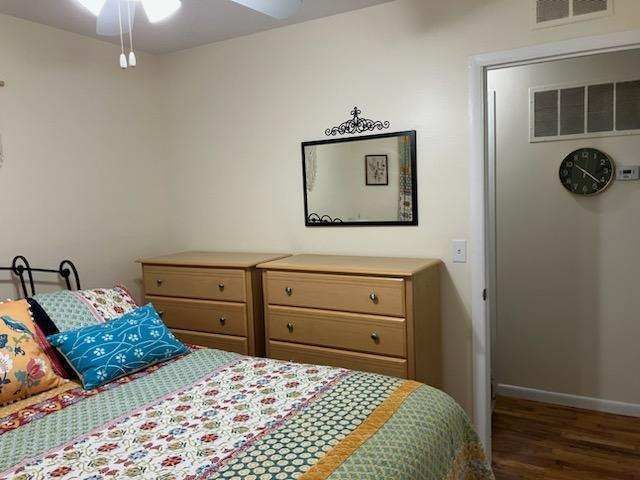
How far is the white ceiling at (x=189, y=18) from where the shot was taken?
276 cm

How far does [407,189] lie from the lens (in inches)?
115

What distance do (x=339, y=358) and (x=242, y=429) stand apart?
3.71 ft

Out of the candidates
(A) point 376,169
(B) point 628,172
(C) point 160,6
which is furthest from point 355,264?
(B) point 628,172

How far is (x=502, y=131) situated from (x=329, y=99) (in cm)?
125

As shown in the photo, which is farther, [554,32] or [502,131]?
[502,131]

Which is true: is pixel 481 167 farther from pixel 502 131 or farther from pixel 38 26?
pixel 38 26

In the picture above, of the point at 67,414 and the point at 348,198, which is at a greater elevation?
the point at 348,198

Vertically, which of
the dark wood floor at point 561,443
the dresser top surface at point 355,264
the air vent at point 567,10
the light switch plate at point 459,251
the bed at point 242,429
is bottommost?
the dark wood floor at point 561,443

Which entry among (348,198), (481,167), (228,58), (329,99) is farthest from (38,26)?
(481,167)

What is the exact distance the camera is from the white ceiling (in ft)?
9.06

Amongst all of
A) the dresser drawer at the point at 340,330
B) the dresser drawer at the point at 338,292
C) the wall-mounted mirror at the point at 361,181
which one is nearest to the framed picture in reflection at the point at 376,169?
the wall-mounted mirror at the point at 361,181

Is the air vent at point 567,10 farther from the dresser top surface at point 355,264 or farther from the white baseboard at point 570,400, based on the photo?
the white baseboard at point 570,400

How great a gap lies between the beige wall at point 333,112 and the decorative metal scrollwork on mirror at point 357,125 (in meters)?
0.05

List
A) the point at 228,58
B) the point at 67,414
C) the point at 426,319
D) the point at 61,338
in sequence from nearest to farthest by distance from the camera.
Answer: the point at 67,414 < the point at 61,338 < the point at 426,319 < the point at 228,58
